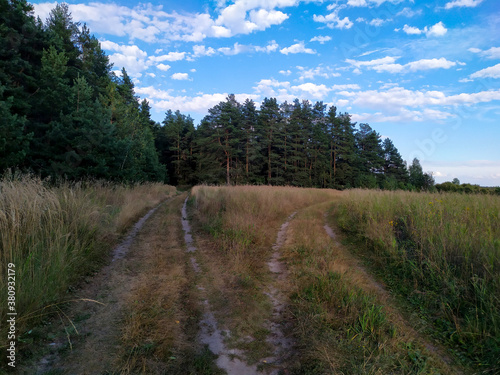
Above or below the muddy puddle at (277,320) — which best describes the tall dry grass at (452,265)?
above

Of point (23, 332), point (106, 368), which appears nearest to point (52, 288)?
point (23, 332)

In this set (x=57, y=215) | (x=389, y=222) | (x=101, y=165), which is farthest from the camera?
(x=101, y=165)

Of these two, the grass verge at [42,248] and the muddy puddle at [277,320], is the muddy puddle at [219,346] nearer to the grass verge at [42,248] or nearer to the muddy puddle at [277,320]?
the muddy puddle at [277,320]

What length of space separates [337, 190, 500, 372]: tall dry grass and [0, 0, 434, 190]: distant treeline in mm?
6875

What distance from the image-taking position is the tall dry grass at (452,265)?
118 inches

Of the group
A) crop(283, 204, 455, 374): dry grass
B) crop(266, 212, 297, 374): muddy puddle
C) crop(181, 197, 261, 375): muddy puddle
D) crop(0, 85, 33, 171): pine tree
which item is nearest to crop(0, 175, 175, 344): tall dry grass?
crop(181, 197, 261, 375): muddy puddle

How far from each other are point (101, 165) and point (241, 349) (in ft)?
50.6

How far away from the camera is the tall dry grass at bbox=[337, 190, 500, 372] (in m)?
3.00

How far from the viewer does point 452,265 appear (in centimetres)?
426

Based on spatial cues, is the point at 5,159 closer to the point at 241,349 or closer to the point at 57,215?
the point at 57,215

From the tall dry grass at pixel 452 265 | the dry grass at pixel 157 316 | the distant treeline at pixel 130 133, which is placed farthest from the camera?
the distant treeline at pixel 130 133

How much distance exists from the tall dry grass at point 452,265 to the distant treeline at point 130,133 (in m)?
6.87

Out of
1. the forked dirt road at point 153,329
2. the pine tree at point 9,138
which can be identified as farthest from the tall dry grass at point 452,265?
the pine tree at point 9,138

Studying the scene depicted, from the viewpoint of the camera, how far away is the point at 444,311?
11.5 feet
